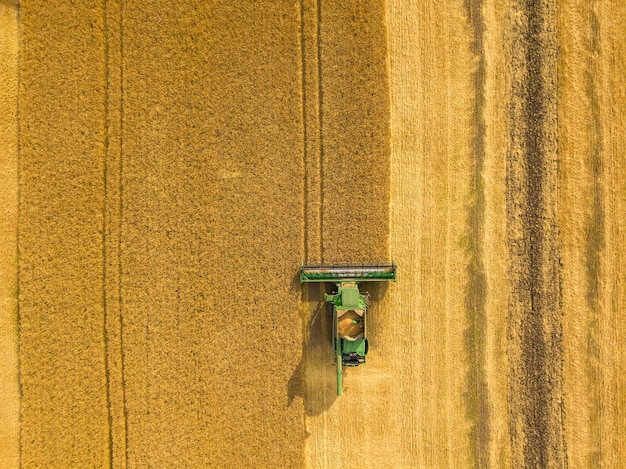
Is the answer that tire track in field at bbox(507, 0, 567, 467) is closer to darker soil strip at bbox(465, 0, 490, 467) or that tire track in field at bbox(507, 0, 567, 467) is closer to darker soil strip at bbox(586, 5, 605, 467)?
darker soil strip at bbox(465, 0, 490, 467)

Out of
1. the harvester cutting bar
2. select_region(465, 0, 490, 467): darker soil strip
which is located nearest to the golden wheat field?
select_region(465, 0, 490, 467): darker soil strip

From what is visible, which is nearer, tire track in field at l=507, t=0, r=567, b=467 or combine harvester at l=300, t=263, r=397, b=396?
combine harvester at l=300, t=263, r=397, b=396

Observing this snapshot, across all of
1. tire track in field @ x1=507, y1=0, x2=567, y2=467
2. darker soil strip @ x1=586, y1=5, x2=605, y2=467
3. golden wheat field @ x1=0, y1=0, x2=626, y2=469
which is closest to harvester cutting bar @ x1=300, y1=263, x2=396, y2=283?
golden wheat field @ x1=0, y1=0, x2=626, y2=469

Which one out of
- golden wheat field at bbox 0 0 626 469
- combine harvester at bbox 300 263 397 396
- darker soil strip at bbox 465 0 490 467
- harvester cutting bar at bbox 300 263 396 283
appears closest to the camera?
combine harvester at bbox 300 263 397 396

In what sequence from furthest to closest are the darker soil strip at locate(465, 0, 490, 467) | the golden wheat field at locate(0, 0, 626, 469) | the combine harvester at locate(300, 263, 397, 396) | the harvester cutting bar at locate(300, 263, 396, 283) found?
1. the darker soil strip at locate(465, 0, 490, 467)
2. the harvester cutting bar at locate(300, 263, 396, 283)
3. the golden wheat field at locate(0, 0, 626, 469)
4. the combine harvester at locate(300, 263, 397, 396)

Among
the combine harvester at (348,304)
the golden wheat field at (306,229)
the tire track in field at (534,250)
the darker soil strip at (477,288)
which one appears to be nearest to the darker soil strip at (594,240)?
the golden wheat field at (306,229)

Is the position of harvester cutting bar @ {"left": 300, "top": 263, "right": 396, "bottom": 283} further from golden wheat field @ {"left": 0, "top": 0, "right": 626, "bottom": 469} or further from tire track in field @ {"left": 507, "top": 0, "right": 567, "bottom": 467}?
tire track in field @ {"left": 507, "top": 0, "right": 567, "bottom": 467}

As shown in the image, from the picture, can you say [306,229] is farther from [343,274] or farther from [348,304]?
[348,304]

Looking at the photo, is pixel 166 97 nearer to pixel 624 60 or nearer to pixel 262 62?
pixel 262 62
